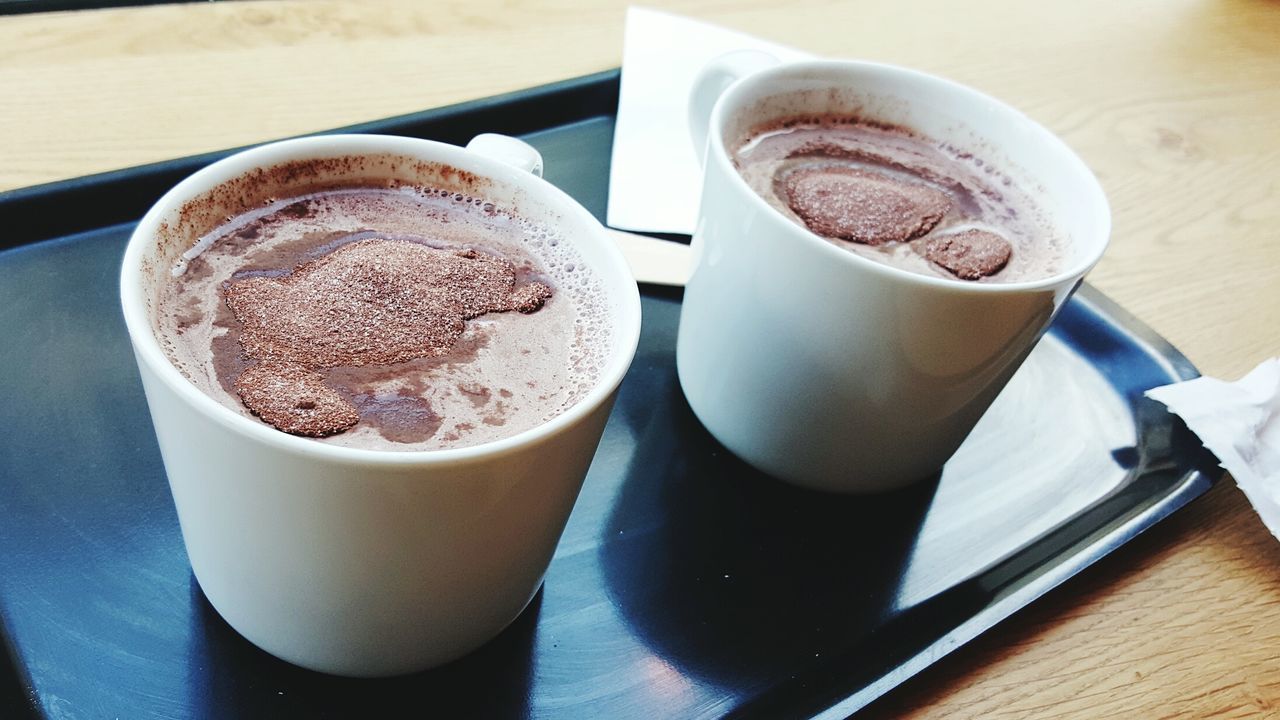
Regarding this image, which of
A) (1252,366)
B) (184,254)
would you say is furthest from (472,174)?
(1252,366)

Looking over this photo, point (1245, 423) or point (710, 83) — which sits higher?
point (710, 83)

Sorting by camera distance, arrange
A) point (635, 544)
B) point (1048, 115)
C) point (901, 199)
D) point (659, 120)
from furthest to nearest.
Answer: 1. point (1048, 115)
2. point (659, 120)
3. point (901, 199)
4. point (635, 544)

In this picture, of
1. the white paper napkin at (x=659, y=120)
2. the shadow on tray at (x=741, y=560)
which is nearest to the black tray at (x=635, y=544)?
the shadow on tray at (x=741, y=560)

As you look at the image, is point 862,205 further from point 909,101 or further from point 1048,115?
point 1048,115

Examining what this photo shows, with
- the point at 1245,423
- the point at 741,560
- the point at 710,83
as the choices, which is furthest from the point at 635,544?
the point at 1245,423

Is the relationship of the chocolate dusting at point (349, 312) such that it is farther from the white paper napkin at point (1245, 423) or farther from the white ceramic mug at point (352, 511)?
the white paper napkin at point (1245, 423)
